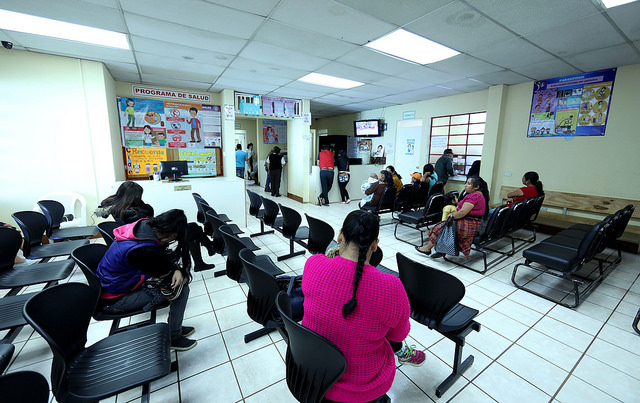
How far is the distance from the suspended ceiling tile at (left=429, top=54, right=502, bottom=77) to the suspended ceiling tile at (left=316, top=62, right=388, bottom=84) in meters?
0.92

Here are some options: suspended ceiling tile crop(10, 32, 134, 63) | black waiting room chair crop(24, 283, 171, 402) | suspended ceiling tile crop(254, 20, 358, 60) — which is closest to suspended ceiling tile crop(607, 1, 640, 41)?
suspended ceiling tile crop(254, 20, 358, 60)

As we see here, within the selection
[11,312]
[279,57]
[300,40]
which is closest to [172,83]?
[279,57]

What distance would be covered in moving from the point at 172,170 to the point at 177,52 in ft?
6.22

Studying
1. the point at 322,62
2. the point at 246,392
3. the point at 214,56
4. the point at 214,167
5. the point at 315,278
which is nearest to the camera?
the point at 315,278

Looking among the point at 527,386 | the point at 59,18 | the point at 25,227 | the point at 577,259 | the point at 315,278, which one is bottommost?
the point at 527,386

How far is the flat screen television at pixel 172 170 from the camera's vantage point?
4430 millimetres

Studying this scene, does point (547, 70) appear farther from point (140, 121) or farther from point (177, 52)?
point (140, 121)

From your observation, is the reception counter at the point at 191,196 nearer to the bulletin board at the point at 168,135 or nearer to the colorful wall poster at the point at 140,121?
the bulletin board at the point at 168,135

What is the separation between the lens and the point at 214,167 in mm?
5715

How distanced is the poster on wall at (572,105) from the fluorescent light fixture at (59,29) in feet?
20.8

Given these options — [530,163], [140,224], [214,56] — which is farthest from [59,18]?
[530,163]

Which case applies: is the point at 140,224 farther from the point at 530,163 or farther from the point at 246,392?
the point at 530,163

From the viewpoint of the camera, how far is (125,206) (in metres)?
2.57

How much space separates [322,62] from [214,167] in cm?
328
